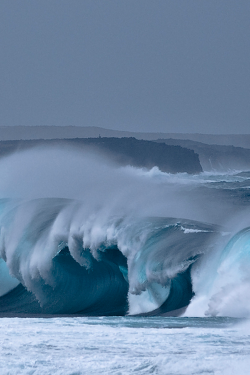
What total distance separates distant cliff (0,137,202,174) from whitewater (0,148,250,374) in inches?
Answer: 1733

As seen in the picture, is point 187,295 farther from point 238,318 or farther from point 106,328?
Result: point 106,328

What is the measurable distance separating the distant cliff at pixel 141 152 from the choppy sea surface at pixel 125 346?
50612 mm

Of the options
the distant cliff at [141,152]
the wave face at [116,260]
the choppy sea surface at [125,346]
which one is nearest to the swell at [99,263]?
the wave face at [116,260]

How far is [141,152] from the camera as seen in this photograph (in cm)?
6169

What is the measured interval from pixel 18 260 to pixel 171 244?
3.22m

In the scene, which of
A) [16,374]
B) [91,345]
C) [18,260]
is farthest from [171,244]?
[16,374]

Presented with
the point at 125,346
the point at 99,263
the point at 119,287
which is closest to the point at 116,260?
the point at 99,263

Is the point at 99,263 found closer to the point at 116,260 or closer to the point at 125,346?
the point at 116,260

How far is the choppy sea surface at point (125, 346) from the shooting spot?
4.87 metres

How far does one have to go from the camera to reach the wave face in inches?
337

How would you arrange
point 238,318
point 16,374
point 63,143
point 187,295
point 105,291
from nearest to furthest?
point 16,374 → point 238,318 → point 187,295 → point 105,291 → point 63,143

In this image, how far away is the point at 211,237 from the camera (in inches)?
398

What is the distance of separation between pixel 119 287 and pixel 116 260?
0.65 m

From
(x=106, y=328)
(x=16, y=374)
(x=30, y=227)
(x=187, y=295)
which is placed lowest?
(x=16, y=374)
